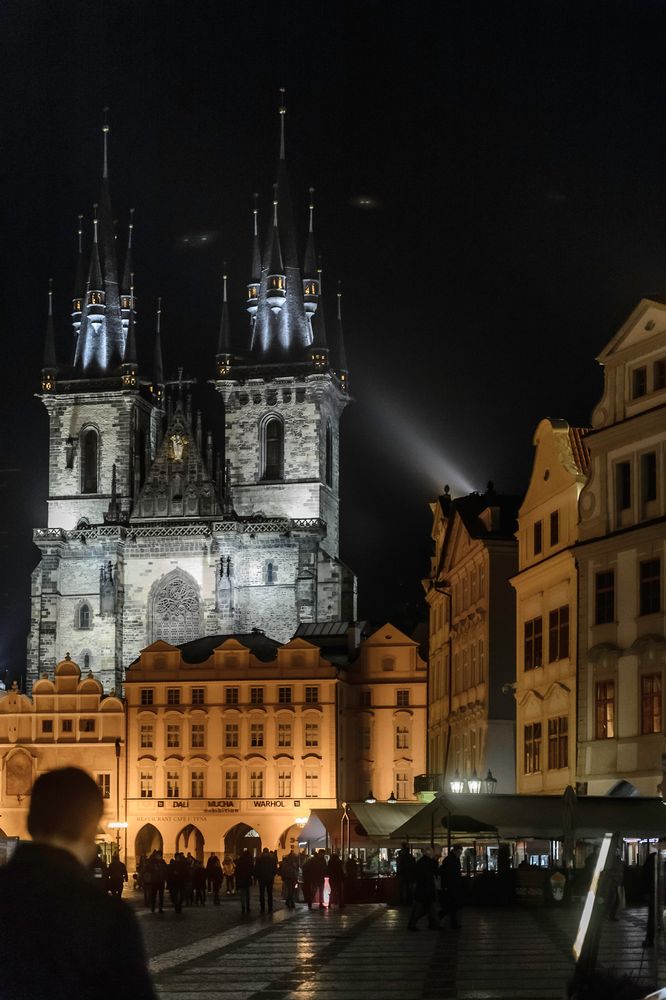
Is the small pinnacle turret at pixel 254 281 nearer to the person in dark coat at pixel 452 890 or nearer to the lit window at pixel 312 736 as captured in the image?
the lit window at pixel 312 736

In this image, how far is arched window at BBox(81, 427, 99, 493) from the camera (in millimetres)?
108562

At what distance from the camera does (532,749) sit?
46.1 metres

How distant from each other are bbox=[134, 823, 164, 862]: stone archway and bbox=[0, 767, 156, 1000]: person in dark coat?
286ft

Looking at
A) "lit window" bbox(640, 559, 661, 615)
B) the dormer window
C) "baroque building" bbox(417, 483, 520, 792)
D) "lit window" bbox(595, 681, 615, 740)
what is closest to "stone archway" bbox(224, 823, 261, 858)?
"baroque building" bbox(417, 483, 520, 792)

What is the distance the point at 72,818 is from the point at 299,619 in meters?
95.3

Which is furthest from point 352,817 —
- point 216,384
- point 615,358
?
point 216,384

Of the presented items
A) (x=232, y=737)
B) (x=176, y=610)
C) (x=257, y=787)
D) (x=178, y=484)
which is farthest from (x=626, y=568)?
(x=178, y=484)

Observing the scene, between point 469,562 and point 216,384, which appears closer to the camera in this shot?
point 469,562

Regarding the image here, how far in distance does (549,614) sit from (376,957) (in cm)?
2208

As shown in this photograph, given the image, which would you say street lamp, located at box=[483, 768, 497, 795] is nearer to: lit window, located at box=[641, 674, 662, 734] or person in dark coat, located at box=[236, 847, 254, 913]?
person in dark coat, located at box=[236, 847, 254, 913]

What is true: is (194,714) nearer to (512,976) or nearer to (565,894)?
(565,894)

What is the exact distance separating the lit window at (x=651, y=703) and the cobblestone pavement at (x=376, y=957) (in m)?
4.44

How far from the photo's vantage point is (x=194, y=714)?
3634 inches

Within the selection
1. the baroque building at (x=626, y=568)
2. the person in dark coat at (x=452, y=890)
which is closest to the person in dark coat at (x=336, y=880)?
the baroque building at (x=626, y=568)
